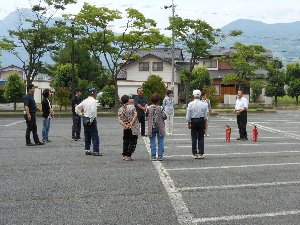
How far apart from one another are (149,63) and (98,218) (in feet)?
157

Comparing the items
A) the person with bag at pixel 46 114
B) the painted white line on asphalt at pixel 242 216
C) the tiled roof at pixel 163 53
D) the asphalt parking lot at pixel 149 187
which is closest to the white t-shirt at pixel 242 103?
the asphalt parking lot at pixel 149 187

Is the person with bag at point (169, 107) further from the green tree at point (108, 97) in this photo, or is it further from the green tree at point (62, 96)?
the green tree at point (108, 97)

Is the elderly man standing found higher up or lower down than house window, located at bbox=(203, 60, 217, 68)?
lower down

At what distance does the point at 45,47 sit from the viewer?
33812 mm

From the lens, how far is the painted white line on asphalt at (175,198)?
18.6ft

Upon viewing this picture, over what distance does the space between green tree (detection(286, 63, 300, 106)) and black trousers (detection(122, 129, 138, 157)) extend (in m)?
A: 45.0

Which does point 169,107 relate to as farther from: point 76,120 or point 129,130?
point 129,130

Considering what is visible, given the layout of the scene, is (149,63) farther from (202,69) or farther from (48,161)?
(48,161)

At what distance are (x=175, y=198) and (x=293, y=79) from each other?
165 feet

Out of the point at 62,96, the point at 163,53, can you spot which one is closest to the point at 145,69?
the point at 163,53

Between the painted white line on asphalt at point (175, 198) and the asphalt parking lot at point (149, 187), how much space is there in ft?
0.04

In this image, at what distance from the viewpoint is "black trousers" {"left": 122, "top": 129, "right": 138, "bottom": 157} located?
10.5 m

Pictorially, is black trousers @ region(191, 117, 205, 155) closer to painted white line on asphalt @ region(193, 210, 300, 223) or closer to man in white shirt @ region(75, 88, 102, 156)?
man in white shirt @ region(75, 88, 102, 156)

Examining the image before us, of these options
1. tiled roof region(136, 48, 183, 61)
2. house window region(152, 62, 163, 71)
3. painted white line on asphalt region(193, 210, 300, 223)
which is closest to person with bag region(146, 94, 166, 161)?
painted white line on asphalt region(193, 210, 300, 223)
